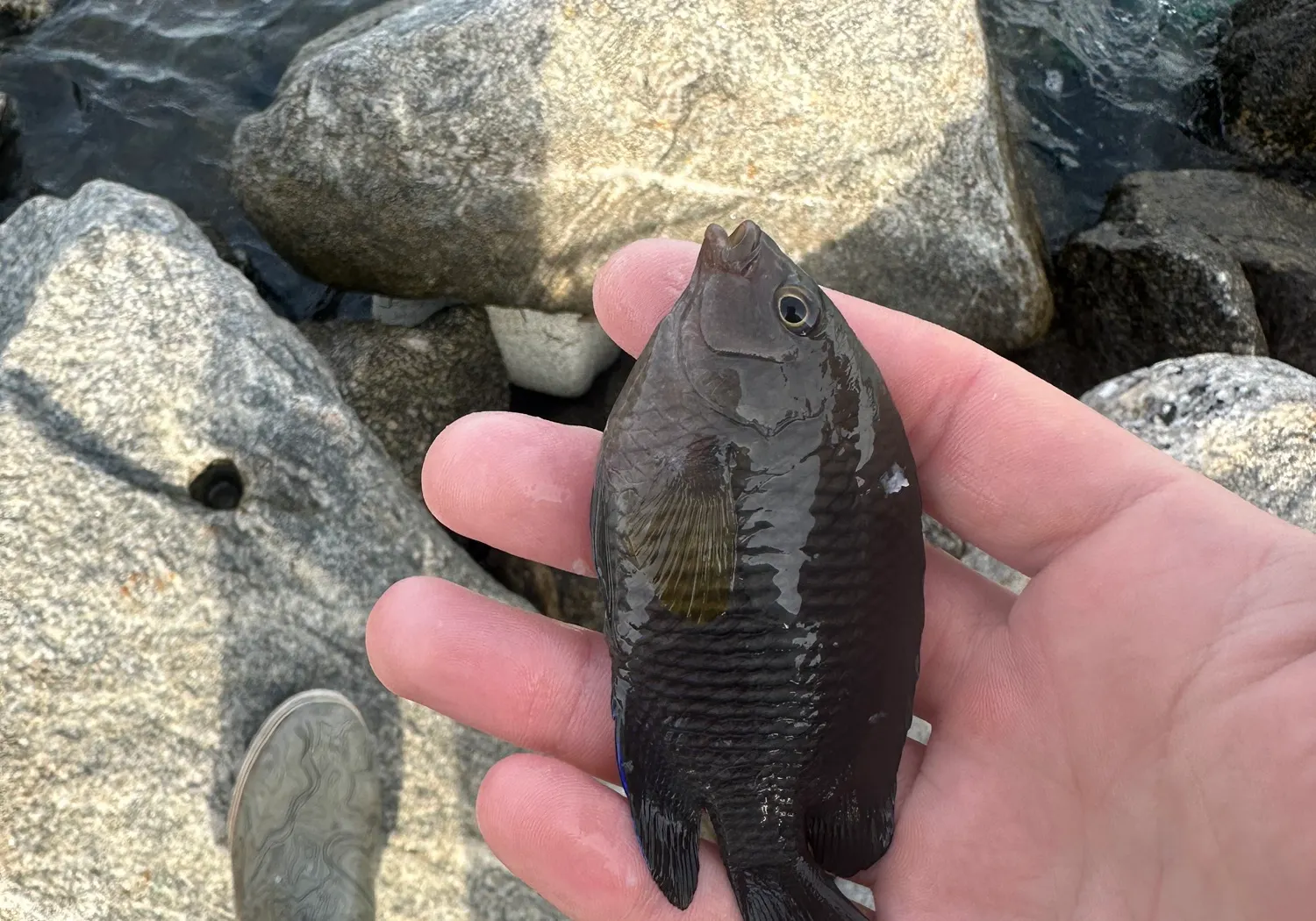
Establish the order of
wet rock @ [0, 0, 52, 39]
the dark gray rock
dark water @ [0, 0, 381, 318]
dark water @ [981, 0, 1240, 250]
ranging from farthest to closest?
wet rock @ [0, 0, 52, 39], dark water @ [981, 0, 1240, 250], the dark gray rock, dark water @ [0, 0, 381, 318]

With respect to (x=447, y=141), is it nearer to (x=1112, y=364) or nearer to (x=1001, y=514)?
(x=1001, y=514)

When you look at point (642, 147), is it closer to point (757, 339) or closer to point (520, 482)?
point (520, 482)

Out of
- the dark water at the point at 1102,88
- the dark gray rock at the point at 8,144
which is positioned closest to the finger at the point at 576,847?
the dark water at the point at 1102,88

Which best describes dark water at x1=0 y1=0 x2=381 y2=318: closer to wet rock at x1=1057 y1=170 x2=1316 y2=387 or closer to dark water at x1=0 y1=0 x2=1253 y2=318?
dark water at x1=0 y1=0 x2=1253 y2=318

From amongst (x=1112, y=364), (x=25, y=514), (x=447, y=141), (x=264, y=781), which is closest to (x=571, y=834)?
(x=264, y=781)

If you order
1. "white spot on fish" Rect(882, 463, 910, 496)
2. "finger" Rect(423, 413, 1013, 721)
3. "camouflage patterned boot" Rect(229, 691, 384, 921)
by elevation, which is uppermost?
"white spot on fish" Rect(882, 463, 910, 496)

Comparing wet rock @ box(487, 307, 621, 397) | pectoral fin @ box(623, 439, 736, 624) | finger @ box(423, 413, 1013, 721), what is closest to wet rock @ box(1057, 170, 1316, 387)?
wet rock @ box(487, 307, 621, 397)
